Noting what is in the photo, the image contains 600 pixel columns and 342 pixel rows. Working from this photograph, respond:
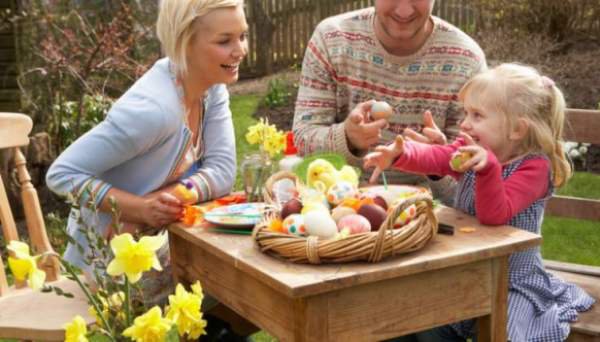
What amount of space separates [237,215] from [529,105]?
0.91m

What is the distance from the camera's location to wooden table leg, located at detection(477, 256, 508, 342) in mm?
2391

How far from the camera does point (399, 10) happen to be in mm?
3049

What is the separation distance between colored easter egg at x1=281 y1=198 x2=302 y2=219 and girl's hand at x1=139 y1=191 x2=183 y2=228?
17.7 inches

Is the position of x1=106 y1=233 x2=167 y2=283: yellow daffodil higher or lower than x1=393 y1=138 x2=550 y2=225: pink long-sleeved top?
higher

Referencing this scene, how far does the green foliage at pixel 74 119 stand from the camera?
6035 millimetres

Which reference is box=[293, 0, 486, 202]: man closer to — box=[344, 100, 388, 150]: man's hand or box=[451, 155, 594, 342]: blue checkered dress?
box=[344, 100, 388, 150]: man's hand

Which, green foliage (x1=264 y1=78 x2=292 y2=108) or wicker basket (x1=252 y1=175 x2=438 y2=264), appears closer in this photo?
wicker basket (x1=252 y1=175 x2=438 y2=264)

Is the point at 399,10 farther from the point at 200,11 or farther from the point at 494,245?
the point at 494,245

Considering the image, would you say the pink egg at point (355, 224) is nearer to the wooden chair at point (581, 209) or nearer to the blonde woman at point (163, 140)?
the blonde woman at point (163, 140)

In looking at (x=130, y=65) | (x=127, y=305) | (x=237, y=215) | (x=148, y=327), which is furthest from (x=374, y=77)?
(x=130, y=65)

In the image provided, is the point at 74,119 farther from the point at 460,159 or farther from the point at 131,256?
the point at 131,256

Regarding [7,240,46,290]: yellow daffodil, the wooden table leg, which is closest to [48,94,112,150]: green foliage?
the wooden table leg

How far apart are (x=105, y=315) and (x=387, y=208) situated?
83cm

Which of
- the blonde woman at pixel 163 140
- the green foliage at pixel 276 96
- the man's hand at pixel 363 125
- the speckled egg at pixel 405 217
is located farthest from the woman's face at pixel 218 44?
the green foliage at pixel 276 96
